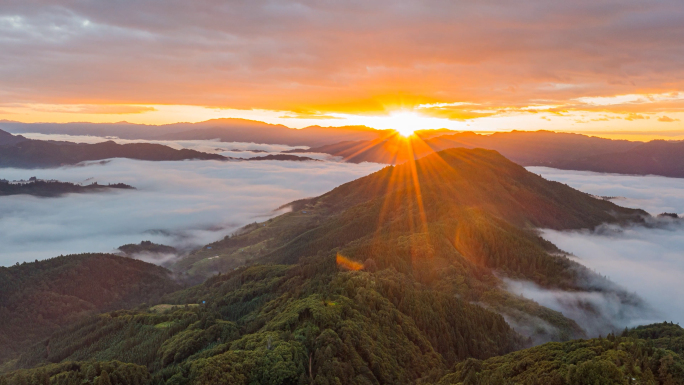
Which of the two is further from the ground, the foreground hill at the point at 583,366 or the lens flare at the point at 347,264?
the foreground hill at the point at 583,366

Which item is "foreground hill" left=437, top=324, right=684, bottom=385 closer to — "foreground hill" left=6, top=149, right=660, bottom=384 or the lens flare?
"foreground hill" left=6, top=149, right=660, bottom=384

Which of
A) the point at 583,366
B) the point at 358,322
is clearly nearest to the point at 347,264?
the point at 358,322

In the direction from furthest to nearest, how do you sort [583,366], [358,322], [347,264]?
[347,264]
[358,322]
[583,366]

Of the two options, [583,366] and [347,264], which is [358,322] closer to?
[583,366]

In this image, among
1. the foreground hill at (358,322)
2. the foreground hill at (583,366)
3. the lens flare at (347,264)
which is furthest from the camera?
the lens flare at (347,264)

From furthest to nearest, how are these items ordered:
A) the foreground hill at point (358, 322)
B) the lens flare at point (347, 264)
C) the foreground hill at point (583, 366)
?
the lens flare at point (347, 264), the foreground hill at point (358, 322), the foreground hill at point (583, 366)

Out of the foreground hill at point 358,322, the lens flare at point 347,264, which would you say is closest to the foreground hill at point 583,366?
the foreground hill at point 358,322

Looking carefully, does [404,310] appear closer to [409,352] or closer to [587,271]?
[409,352]

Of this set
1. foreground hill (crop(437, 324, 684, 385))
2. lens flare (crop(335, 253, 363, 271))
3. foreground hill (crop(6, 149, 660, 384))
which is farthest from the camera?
lens flare (crop(335, 253, 363, 271))

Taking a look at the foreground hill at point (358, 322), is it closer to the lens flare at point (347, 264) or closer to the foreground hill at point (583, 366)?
the lens flare at point (347, 264)

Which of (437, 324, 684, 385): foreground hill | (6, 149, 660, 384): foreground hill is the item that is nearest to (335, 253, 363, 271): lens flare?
(6, 149, 660, 384): foreground hill

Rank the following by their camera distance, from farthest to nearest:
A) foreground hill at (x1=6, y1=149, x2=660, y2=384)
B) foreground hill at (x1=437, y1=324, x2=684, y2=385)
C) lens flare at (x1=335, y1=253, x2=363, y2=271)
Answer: lens flare at (x1=335, y1=253, x2=363, y2=271)
foreground hill at (x1=6, y1=149, x2=660, y2=384)
foreground hill at (x1=437, y1=324, x2=684, y2=385)

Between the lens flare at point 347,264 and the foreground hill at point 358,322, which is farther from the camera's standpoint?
the lens flare at point 347,264
